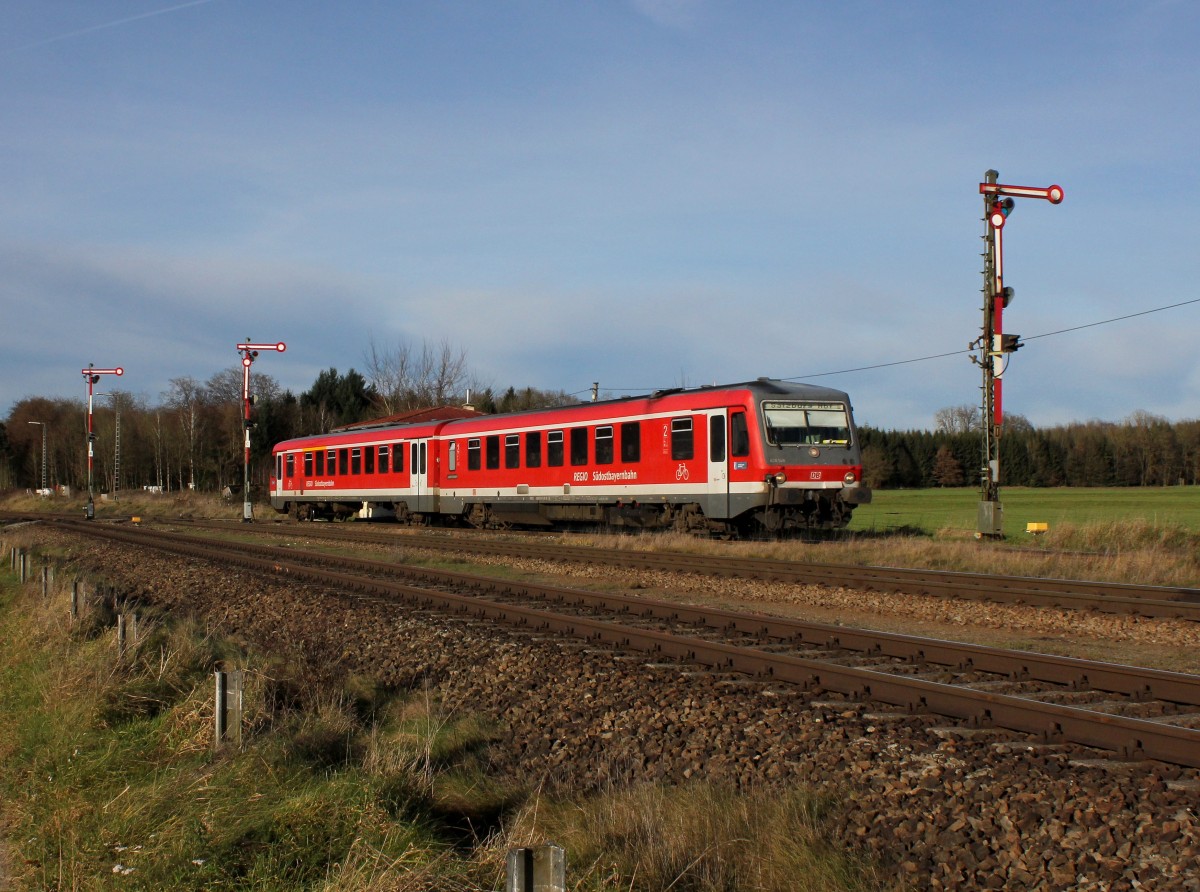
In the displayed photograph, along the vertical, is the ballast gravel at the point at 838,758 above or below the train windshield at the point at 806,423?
below

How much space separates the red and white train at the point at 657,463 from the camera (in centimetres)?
2006

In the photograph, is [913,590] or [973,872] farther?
[913,590]

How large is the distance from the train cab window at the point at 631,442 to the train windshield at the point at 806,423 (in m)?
3.37

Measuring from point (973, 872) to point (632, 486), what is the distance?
18277 millimetres

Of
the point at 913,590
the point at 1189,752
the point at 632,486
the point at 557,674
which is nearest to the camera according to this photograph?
the point at 1189,752

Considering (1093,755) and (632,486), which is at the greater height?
(632,486)

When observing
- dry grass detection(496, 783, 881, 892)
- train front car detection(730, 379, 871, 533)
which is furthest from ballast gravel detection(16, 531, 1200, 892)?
train front car detection(730, 379, 871, 533)

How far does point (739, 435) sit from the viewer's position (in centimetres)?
2011

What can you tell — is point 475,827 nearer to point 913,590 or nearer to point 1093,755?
point 1093,755

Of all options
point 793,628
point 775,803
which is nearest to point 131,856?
point 775,803

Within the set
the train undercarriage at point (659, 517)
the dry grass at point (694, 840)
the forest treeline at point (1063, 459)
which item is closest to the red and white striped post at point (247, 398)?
the train undercarriage at point (659, 517)

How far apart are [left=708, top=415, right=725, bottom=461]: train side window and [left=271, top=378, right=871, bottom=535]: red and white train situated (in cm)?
2

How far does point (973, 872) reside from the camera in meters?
4.36

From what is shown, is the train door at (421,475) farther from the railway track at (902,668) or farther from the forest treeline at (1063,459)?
the forest treeline at (1063,459)
